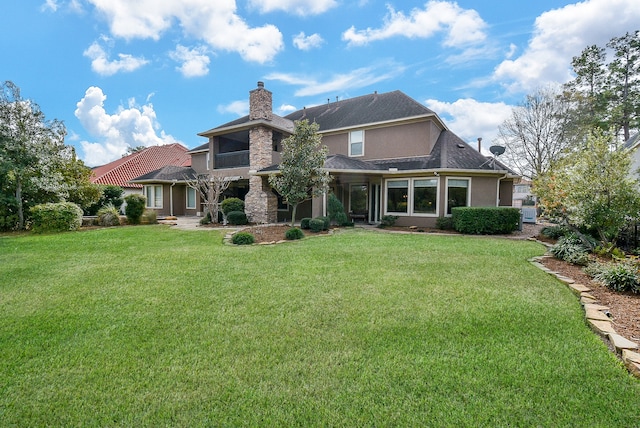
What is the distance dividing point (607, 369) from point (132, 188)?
1130 inches

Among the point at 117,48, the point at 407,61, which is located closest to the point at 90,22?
the point at 117,48

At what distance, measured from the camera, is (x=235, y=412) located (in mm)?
2352

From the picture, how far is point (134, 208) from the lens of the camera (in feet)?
48.6

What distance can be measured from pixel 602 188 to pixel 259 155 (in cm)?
1444

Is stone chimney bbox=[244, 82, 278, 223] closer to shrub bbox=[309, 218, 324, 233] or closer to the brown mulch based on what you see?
shrub bbox=[309, 218, 324, 233]

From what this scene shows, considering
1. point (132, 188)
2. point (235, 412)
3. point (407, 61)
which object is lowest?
point (235, 412)

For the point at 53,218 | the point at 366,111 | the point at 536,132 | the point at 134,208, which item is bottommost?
the point at 53,218

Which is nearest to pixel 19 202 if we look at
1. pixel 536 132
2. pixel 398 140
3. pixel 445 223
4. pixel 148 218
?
pixel 148 218

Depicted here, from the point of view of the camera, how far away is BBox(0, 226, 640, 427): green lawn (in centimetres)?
236

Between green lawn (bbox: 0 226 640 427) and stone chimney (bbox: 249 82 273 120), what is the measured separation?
41.9 feet

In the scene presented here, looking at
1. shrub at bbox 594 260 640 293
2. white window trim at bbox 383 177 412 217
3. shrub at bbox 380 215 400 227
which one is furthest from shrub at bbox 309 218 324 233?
shrub at bbox 594 260 640 293

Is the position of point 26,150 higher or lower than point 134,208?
higher

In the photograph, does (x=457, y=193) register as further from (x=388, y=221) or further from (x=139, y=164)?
(x=139, y=164)

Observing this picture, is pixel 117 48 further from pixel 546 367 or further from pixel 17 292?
pixel 546 367
